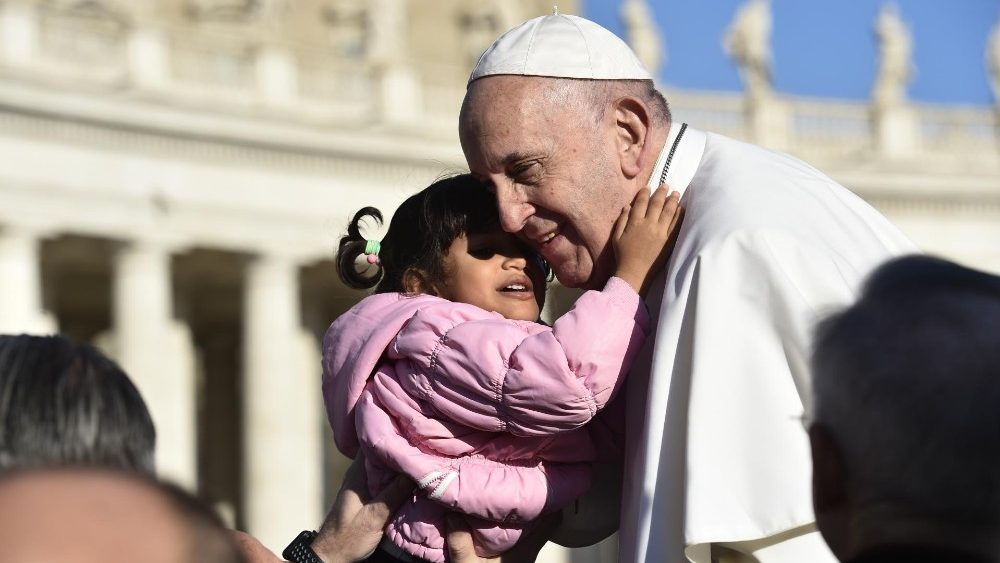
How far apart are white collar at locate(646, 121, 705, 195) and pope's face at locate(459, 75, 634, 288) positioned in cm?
16

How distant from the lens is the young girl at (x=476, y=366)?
256 inches

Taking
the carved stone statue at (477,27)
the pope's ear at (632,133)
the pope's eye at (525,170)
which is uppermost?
the carved stone statue at (477,27)

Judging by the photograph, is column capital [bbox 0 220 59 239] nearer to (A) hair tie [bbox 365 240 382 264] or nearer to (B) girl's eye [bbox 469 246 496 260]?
(A) hair tie [bbox 365 240 382 264]

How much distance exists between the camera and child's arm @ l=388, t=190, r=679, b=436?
645 cm

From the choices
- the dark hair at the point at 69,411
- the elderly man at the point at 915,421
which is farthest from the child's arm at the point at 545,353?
the elderly man at the point at 915,421

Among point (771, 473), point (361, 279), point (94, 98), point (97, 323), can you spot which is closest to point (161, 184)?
point (94, 98)

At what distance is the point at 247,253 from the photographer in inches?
1606

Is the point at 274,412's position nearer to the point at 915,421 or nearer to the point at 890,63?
the point at 890,63

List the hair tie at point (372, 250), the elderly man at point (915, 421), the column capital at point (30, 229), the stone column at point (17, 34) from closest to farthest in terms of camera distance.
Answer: the elderly man at point (915, 421)
the hair tie at point (372, 250)
the column capital at point (30, 229)
the stone column at point (17, 34)

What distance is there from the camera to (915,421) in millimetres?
3781

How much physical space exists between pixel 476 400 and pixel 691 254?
921mm

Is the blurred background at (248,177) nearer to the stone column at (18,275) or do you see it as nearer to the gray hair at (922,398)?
the stone column at (18,275)

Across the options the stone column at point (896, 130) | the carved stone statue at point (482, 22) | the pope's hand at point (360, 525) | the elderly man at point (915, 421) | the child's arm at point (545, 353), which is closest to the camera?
the elderly man at point (915, 421)

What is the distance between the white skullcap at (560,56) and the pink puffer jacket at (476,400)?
0.83 metres
